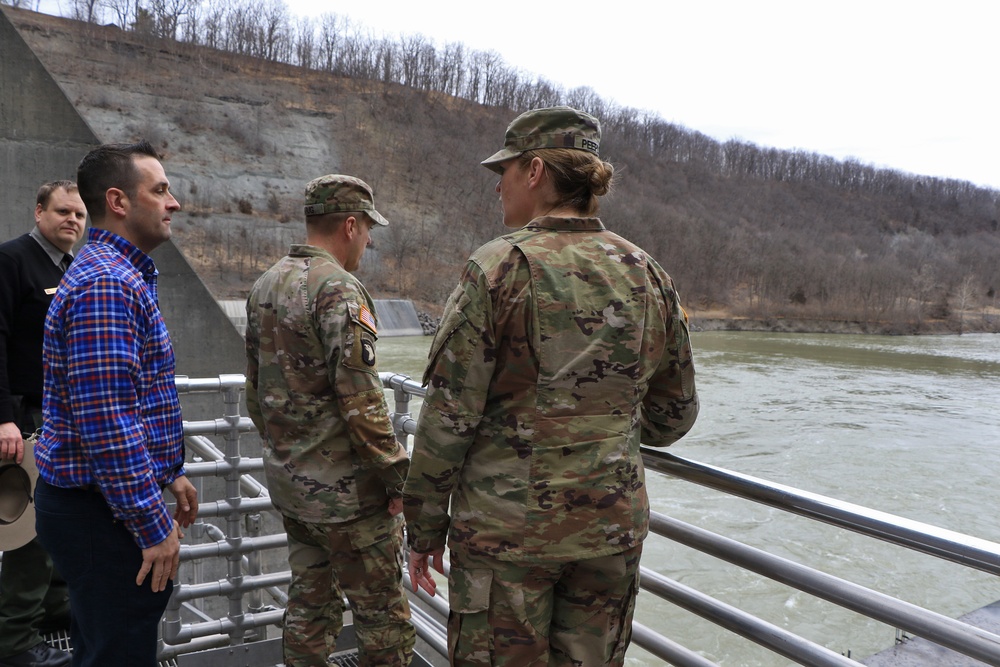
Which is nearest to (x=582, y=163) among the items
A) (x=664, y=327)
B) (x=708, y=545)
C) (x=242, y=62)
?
(x=664, y=327)

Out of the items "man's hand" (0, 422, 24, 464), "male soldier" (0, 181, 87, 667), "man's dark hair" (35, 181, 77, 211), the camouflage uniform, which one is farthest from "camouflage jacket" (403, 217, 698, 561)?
"man's dark hair" (35, 181, 77, 211)

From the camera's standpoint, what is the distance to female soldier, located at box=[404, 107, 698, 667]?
1.64 m

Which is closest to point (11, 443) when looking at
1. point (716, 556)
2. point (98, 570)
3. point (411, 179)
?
point (98, 570)

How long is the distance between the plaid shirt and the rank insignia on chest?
55 centimetres

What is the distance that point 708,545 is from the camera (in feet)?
5.91

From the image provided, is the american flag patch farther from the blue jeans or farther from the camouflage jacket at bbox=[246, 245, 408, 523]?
the blue jeans

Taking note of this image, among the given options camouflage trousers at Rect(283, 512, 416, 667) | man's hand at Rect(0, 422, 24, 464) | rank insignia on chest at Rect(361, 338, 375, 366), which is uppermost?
rank insignia on chest at Rect(361, 338, 375, 366)

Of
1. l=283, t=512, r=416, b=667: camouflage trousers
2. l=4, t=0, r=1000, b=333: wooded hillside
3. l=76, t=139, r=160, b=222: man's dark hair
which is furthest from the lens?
l=4, t=0, r=1000, b=333: wooded hillside

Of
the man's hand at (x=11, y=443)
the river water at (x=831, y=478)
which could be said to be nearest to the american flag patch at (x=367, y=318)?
the man's hand at (x=11, y=443)

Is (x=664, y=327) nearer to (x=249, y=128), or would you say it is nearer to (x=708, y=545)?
(x=708, y=545)

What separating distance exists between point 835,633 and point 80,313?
30.4 feet

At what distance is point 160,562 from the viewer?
1868mm

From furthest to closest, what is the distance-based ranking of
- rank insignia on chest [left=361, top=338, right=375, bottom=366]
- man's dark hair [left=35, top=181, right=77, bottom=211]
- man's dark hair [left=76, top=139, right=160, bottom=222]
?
man's dark hair [left=35, top=181, right=77, bottom=211]
rank insignia on chest [left=361, top=338, right=375, bottom=366]
man's dark hair [left=76, top=139, right=160, bottom=222]

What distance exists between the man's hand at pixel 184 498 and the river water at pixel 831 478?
6510 millimetres
